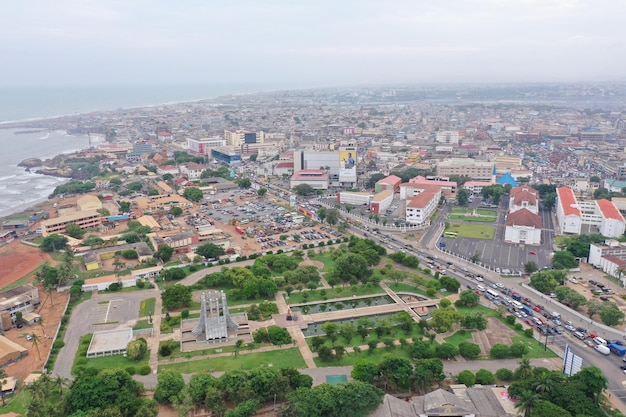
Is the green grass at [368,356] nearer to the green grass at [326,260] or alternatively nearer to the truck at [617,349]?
the truck at [617,349]

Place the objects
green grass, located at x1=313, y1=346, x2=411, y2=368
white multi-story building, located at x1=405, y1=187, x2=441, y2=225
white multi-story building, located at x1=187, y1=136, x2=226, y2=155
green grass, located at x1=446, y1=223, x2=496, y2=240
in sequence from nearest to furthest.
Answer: green grass, located at x1=313, y1=346, x2=411, y2=368
green grass, located at x1=446, y1=223, x2=496, y2=240
white multi-story building, located at x1=405, y1=187, x2=441, y2=225
white multi-story building, located at x1=187, y1=136, x2=226, y2=155

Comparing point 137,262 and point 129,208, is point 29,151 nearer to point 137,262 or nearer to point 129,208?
point 129,208

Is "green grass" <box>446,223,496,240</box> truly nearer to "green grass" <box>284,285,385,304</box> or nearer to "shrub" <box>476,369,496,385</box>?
"green grass" <box>284,285,385,304</box>

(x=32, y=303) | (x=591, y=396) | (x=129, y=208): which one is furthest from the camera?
(x=129, y=208)

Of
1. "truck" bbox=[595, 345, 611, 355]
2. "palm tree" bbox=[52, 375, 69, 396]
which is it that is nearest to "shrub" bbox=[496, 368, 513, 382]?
"truck" bbox=[595, 345, 611, 355]

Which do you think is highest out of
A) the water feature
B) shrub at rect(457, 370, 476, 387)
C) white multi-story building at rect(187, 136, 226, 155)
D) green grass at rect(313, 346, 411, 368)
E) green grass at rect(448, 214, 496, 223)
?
white multi-story building at rect(187, 136, 226, 155)

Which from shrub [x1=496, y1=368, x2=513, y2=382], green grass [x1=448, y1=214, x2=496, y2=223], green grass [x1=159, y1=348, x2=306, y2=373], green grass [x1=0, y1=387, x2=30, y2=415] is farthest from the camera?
green grass [x1=448, y1=214, x2=496, y2=223]

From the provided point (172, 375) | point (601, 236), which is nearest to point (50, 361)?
point (172, 375)
